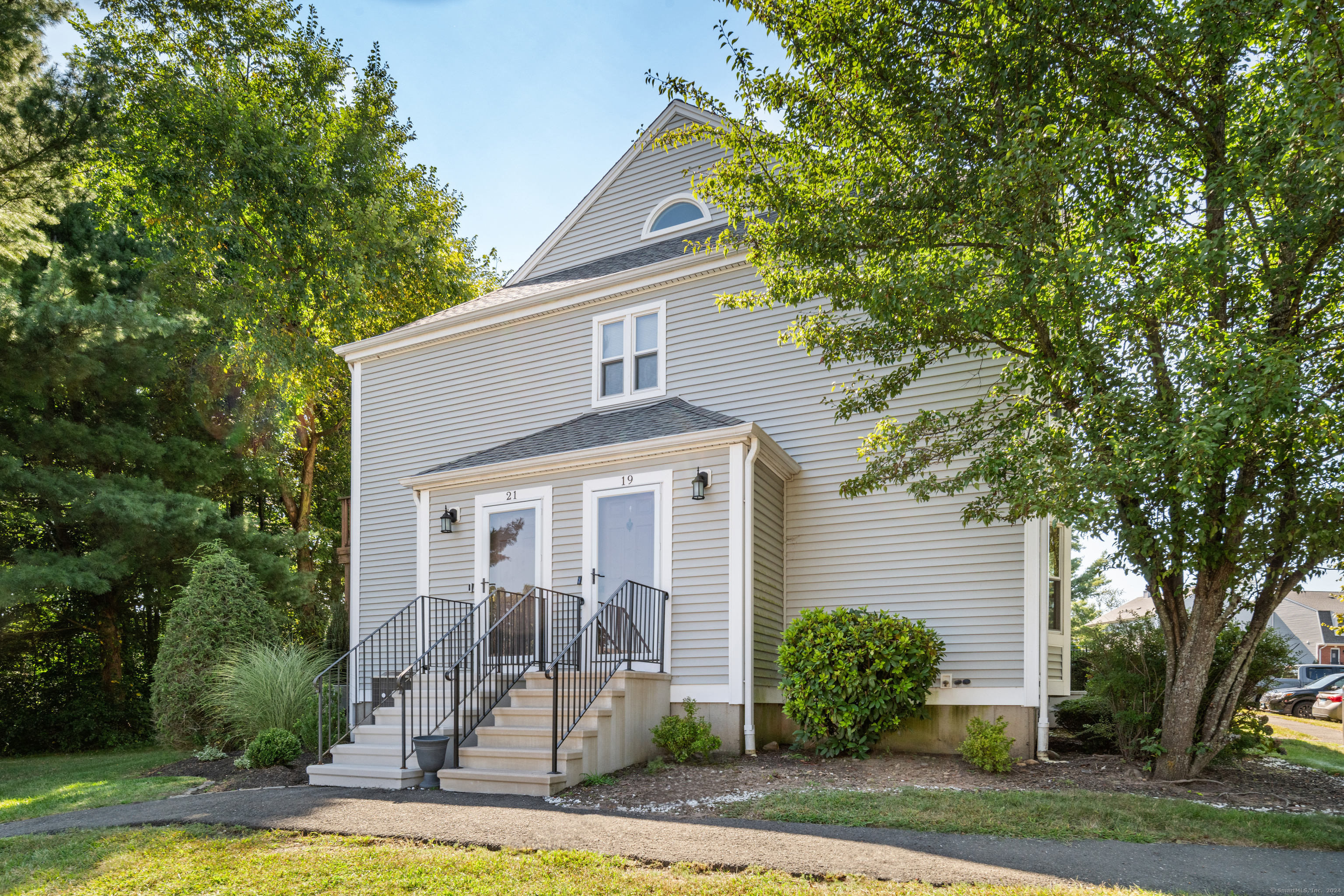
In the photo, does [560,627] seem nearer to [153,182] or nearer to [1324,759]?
[1324,759]

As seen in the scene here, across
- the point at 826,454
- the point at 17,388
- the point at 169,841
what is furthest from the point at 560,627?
the point at 17,388

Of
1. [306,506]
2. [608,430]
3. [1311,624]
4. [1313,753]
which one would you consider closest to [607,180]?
[608,430]

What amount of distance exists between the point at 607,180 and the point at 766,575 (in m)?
6.87

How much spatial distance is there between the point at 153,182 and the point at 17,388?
14.3ft

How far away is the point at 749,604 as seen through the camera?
8.56 metres

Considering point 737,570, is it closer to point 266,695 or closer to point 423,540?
point 423,540

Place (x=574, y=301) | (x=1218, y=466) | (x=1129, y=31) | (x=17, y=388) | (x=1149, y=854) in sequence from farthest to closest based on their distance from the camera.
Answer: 1. (x=17, y=388)
2. (x=574, y=301)
3. (x=1129, y=31)
4. (x=1218, y=466)
5. (x=1149, y=854)

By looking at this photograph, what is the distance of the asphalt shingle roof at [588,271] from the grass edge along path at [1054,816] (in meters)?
7.03

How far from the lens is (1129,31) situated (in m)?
6.57

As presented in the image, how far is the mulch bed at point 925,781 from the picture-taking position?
6.38m

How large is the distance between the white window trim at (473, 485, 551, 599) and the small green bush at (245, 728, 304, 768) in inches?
102

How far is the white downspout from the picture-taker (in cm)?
836

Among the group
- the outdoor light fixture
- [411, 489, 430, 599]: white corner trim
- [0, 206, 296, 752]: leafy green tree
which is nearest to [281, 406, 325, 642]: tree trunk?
[0, 206, 296, 752]: leafy green tree

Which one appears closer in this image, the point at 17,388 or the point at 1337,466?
the point at 1337,466
